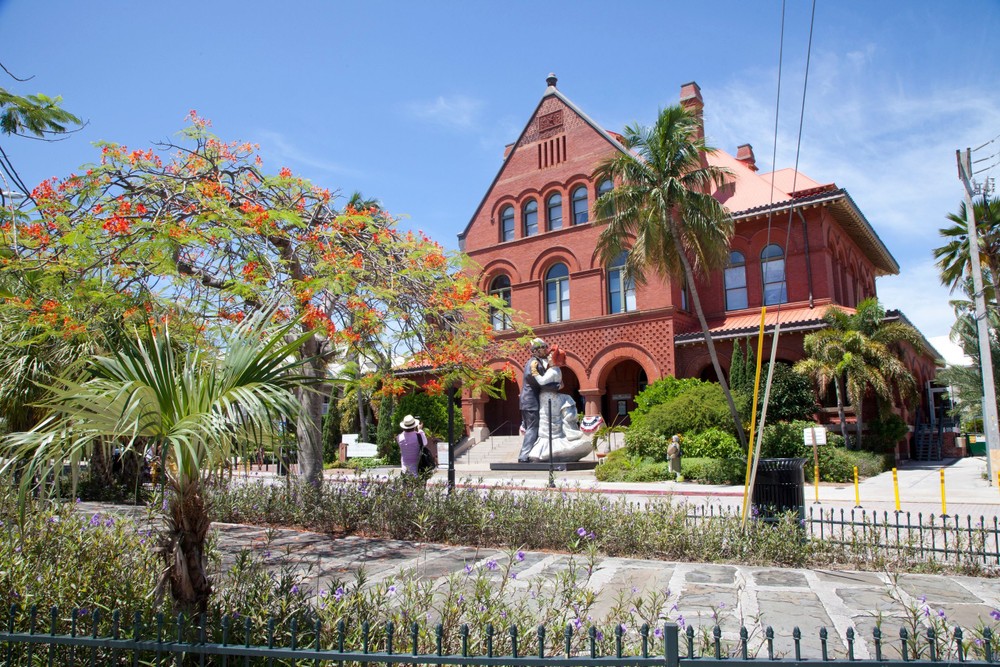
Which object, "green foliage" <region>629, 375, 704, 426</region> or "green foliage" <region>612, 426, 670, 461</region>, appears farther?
"green foliage" <region>629, 375, 704, 426</region>

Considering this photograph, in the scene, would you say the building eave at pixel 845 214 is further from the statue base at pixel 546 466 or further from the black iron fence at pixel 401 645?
the black iron fence at pixel 401 645

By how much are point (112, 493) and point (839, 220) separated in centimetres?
2864


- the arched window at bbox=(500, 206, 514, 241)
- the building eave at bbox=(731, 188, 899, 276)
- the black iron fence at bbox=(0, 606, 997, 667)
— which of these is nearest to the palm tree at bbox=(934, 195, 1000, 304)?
the building eave at bbox=(731, 188, 899, 276)

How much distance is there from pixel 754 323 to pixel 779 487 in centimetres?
2005

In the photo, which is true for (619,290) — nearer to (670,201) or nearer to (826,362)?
(826,362)

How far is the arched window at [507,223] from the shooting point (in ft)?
114

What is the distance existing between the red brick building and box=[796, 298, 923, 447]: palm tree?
2192mm

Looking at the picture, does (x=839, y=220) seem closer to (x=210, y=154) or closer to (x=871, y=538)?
(x=871, y=538)

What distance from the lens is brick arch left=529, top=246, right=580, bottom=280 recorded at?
104ft

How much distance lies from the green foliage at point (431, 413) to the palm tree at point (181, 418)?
28.4 m

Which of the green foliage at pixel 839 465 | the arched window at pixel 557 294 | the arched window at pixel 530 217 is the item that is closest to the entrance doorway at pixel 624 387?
the arched window at pixel 557 294

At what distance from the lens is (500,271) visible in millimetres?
34344

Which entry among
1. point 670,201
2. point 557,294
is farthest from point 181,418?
point 557,294

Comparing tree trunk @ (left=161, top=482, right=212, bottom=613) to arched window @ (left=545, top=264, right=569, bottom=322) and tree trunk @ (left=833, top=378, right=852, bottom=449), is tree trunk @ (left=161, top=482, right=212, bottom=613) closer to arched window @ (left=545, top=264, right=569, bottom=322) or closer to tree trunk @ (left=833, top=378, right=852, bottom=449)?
tree trunk @ (left=833, top=378, right=852, bottom=449)
